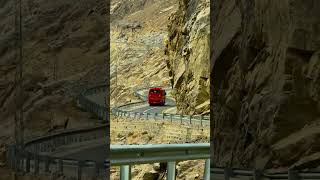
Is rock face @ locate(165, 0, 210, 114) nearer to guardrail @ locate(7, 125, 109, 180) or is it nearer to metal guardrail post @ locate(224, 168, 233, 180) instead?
guardrail @ locate(7, 125, 109, 180)

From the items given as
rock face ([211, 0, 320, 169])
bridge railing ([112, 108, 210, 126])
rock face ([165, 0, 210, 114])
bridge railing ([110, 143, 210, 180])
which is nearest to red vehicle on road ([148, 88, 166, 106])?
bridge railing ([112, 108, 210, 126])

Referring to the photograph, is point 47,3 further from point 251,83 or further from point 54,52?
point 251,83

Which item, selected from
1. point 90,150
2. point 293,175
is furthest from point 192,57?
point 293,175

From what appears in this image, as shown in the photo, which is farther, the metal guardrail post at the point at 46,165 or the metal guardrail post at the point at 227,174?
the metal guardrail post at the point at 46,165

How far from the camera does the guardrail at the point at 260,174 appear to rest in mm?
1546

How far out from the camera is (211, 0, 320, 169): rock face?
1.57 m

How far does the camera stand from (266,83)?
64.4 inches

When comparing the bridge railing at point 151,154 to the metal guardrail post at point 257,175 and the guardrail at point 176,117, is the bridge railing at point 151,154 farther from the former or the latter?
the guardrail at point 176,117

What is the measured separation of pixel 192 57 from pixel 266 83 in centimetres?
1912

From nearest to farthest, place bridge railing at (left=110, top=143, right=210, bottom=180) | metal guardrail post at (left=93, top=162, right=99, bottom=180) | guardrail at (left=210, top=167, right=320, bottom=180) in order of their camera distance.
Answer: guardrail at (left=210, top=167, right=320, bottom=180), metal guardrail post at (left=93, top=162, right=99, bottom=180), bridge railing at (left=110, top=143, right=210, bottom=180)

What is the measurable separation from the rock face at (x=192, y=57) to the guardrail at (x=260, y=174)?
14996 millimetres

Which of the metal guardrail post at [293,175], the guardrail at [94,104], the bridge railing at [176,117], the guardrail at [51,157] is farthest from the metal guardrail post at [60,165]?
the bridge railing at [176,117]

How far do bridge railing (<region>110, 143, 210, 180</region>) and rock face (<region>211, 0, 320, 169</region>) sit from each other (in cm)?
88

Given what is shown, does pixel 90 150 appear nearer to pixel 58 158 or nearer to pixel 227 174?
pixel 58 158
